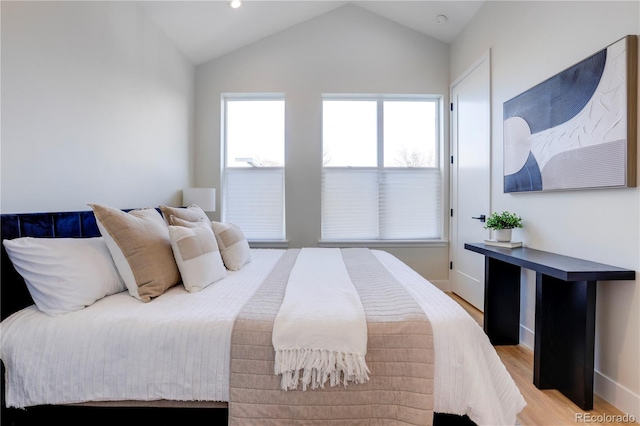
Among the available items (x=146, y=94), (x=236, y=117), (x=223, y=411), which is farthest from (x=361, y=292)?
(x=236, y=117)

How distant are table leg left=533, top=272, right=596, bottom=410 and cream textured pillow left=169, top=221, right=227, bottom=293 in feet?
6.28

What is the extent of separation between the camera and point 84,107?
1.86m

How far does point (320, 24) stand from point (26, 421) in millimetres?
4039

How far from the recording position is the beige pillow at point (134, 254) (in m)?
1.38

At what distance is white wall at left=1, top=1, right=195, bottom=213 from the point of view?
146 centimetres

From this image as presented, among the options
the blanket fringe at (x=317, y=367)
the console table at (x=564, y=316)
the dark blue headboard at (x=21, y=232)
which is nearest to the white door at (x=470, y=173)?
the console table at (x=564, y=316)

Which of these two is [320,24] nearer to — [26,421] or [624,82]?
[624,82]

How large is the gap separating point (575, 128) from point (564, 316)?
113 cm

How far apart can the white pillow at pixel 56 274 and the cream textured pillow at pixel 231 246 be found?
71 centimetres

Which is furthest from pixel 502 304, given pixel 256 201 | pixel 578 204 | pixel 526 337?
pixel 256 201

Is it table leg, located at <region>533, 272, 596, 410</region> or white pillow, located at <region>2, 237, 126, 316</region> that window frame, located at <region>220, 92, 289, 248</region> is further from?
table leg, located at <region>533, 272, 596, 410</region>

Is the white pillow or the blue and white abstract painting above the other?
the blue and white abstract painting

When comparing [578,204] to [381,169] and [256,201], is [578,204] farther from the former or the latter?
[256,201]

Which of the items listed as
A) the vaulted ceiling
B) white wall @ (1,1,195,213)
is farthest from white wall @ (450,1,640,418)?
white wall @ (1,1,195,213)
